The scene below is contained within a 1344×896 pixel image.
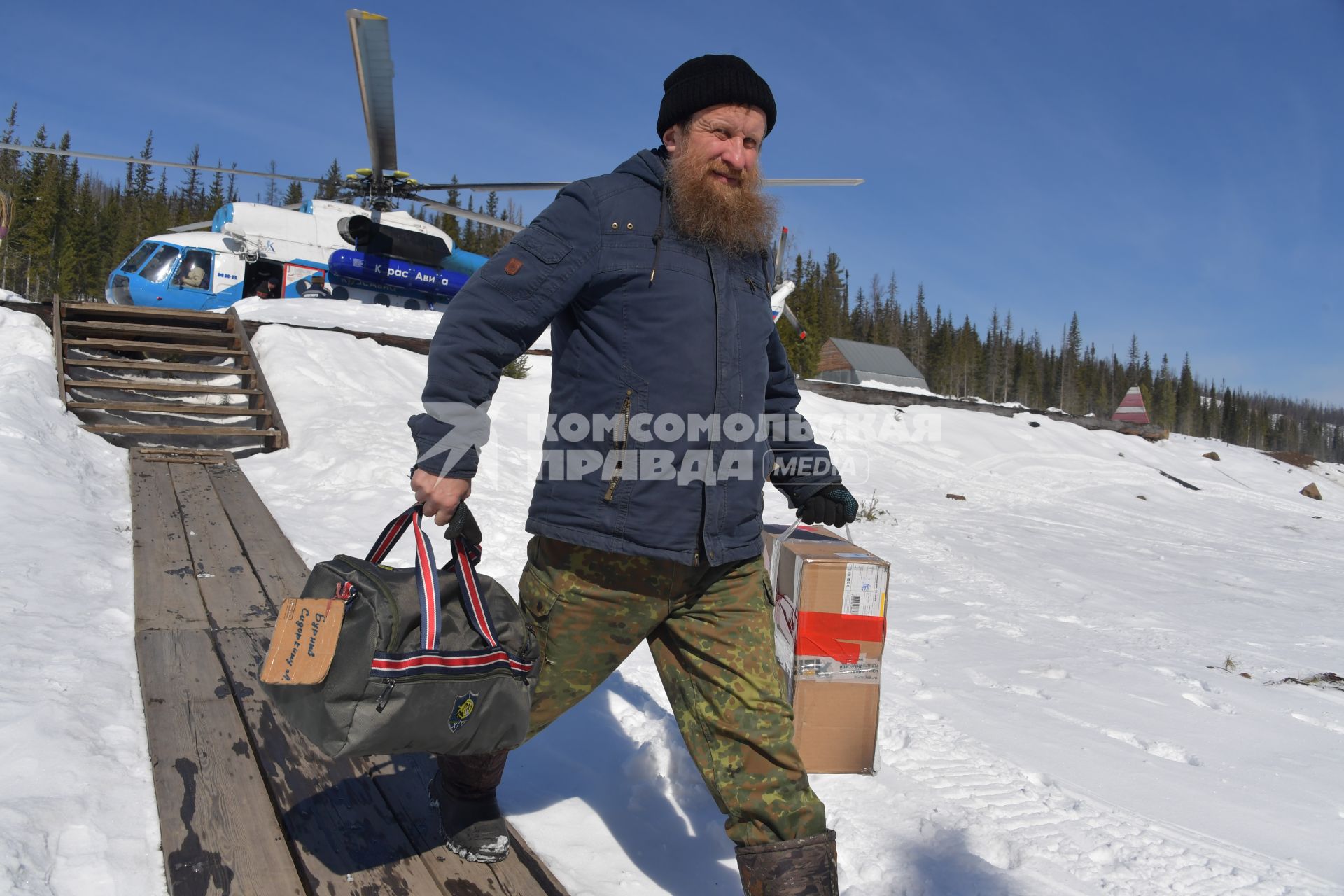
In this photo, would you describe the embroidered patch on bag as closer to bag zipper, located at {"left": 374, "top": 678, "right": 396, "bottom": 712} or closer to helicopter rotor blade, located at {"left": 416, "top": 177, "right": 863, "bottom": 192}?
bag zipper, located at {"left": 374, "top": 678, "right": 396, "bottom": 712}

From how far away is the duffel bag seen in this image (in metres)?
1.48

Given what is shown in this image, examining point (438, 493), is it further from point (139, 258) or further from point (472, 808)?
point (139, 258)

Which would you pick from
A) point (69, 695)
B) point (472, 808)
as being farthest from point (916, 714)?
point (69, 695)

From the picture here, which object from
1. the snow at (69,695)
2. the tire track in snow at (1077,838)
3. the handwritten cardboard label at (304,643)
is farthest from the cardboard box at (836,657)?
the snow at (69,695)

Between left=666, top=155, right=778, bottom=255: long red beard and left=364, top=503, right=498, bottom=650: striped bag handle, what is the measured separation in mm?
860

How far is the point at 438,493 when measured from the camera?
1705 mm

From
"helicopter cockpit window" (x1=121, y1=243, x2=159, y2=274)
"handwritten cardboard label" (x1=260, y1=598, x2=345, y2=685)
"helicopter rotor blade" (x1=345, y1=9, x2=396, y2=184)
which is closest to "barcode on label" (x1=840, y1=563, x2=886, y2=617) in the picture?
"handwritten cardboard label" (x1=260, y1=598, x2=345, y2=685)

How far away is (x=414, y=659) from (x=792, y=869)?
902 mm

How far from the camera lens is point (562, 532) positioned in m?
1.79

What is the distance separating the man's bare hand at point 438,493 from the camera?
168cm

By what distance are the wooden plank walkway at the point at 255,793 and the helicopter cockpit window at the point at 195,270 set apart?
39.2ft

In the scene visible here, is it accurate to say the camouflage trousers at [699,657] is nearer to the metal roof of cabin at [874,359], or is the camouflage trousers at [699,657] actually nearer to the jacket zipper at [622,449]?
the jacket zipper at [622,449]

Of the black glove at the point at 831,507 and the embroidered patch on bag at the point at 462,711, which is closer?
the embroidered patch on bag at the point at 462,711

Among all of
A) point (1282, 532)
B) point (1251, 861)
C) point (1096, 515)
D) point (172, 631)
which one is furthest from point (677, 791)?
point (1282, 532)
